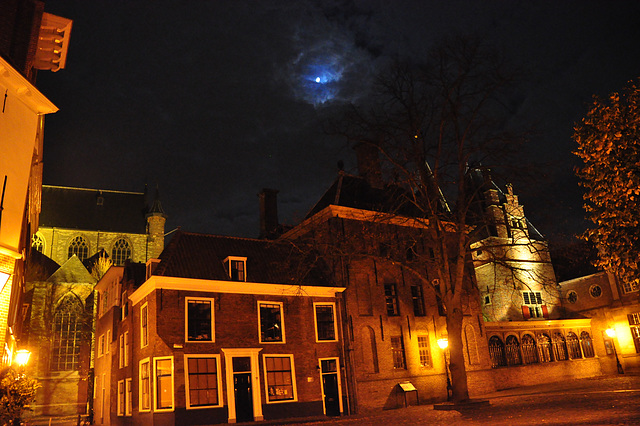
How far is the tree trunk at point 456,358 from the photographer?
62.3 feet

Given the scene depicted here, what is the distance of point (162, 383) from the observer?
20125mm

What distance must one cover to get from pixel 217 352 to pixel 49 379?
27554mm

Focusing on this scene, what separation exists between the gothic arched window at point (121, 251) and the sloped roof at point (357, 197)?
107 feet

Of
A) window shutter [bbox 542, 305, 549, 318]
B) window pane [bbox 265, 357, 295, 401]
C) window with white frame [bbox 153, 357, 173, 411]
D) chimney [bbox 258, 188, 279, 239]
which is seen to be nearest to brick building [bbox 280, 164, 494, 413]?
chimney [bbox 258, 188, 279, 239]

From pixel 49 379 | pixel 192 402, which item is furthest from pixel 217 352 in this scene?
pixel 49 379

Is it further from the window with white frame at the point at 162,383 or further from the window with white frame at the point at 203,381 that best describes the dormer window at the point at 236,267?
the window with white frame at the point at 162,383

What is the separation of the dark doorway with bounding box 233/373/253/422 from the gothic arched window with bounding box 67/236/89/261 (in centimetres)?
3754

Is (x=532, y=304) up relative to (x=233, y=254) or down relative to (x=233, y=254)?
down

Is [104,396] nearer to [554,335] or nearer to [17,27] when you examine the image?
[17,27]

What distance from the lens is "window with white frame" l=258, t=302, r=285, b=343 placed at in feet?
74.7

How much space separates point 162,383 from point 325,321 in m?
8.10

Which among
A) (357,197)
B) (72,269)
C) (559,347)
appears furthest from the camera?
(72,269)

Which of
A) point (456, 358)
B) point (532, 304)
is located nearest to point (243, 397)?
point (456, 358)

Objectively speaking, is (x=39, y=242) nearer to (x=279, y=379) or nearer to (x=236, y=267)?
(x=236, y=267)
